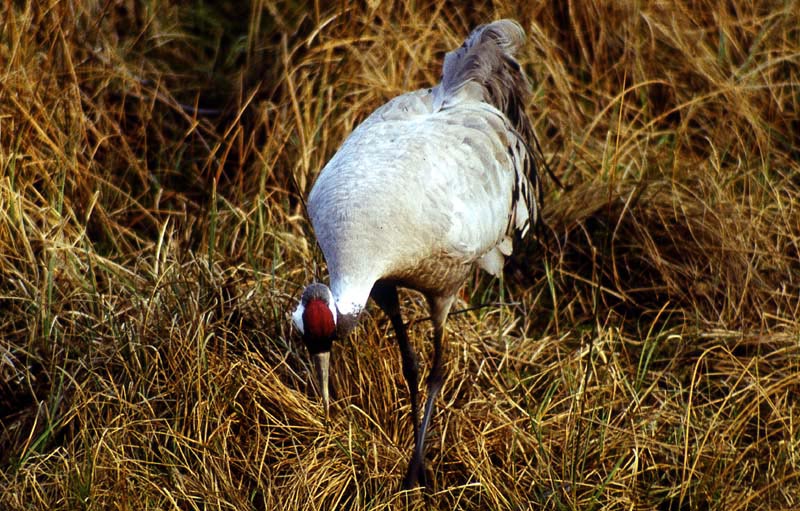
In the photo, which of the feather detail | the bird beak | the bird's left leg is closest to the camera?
the bird beak

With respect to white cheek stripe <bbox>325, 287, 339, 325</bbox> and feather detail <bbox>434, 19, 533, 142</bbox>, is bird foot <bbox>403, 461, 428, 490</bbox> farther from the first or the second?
feather detail <bbox>434, 19, 533, 142</bbox>

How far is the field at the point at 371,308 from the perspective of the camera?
3207 millimetres

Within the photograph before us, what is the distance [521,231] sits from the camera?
13.2ft

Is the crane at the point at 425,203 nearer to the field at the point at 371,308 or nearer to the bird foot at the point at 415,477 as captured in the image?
the bird foot at the point at 415,477

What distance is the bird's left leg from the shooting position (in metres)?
3.36

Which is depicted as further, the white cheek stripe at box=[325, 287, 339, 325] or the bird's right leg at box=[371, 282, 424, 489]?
the bird's right leg at box=[371, 282, 424, 489]

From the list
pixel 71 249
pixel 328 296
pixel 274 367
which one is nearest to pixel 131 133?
pixel 71 249

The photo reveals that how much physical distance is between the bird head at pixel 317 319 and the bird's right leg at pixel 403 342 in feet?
1.48

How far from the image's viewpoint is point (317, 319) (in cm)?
292

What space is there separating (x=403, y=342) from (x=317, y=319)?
0.69 metres

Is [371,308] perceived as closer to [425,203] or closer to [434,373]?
[434,373]

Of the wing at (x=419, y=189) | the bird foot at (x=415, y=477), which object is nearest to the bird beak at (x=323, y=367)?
the wing at (x=419, y=189)

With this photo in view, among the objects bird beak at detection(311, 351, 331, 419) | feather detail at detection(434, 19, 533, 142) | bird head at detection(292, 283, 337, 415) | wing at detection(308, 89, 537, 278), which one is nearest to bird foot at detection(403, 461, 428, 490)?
bird beak at detection(311, 351, 331, 419)

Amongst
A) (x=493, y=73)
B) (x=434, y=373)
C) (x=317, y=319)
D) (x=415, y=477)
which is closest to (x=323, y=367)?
(x=317, y=319)
